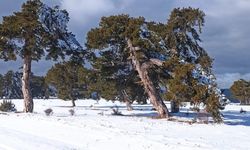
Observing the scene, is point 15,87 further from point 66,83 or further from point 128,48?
point 128,48

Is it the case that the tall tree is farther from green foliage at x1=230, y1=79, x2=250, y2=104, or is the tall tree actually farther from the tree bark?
green foliage at x1=230, y1=79, x2=250, y2=104

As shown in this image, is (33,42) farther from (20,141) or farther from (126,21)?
(20,141)

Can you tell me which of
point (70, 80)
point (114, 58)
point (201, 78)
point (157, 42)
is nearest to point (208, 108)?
point (201, 78)

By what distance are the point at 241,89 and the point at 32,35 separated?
85.9 m

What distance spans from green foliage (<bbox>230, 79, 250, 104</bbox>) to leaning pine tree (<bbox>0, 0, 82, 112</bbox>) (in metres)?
80.2

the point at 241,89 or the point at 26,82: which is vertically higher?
the point at 241,89

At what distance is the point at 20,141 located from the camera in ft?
67.2

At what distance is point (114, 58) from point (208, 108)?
11.5 metres

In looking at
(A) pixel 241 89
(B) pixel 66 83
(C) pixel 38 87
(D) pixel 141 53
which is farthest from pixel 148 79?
(C) pixel 38 87

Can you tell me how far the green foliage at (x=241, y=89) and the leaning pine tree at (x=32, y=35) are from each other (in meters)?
80.2

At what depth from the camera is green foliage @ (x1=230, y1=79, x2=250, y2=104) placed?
11556 cm

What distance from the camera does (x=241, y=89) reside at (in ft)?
383

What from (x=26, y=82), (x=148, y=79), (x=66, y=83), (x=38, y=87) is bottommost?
(x=26, y=82)

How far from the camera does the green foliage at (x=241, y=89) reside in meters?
116
